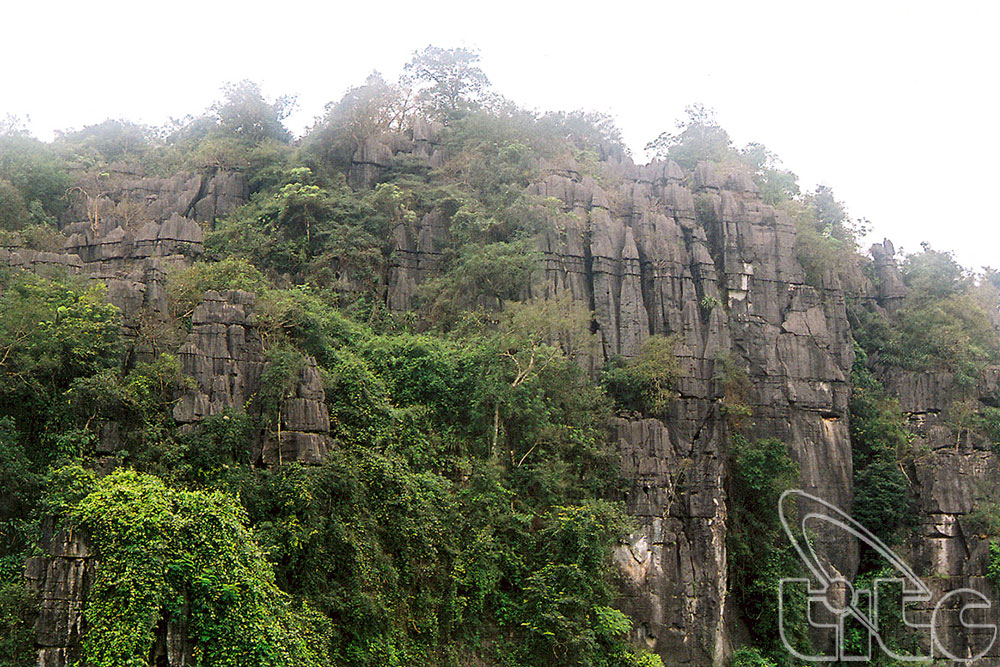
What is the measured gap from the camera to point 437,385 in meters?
21.5

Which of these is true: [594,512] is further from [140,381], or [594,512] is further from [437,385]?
[140,381]

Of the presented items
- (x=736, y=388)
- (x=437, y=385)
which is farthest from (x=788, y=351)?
(x=437, y=385)

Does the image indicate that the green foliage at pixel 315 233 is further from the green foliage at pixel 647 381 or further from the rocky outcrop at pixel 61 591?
the rocky outcrop at pixel 61 591

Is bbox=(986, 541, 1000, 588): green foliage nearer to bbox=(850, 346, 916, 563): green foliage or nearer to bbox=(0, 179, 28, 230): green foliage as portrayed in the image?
bbox=(850, 346, 916, 563): green foliage

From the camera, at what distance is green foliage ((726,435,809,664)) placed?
79.6 ft

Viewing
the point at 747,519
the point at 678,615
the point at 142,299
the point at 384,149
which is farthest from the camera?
the point at 384,149

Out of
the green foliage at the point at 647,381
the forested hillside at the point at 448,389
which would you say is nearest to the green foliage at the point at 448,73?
the forested hillside at the point at 448,389

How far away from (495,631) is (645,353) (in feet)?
27.9

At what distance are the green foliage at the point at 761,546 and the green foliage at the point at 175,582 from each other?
1314 cm

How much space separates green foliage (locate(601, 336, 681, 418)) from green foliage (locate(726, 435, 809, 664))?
251cm

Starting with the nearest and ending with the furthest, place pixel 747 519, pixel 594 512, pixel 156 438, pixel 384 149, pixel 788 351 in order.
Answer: pixel 156 438, pixel 594 512, pixel 747 519, pixel 788 351, pixel 384 149

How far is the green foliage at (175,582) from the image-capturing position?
1352 centimetres

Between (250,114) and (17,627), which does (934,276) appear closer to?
(250,114)

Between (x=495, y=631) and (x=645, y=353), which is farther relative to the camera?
(x=645, y=353)
